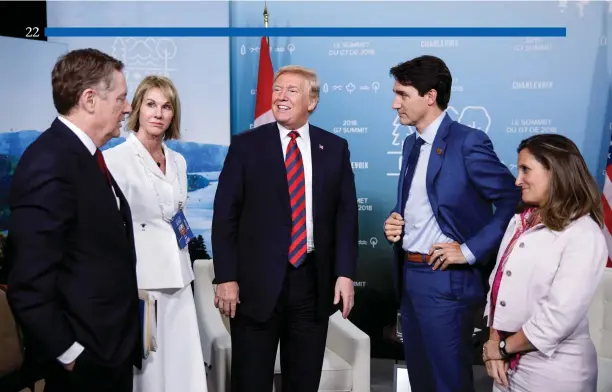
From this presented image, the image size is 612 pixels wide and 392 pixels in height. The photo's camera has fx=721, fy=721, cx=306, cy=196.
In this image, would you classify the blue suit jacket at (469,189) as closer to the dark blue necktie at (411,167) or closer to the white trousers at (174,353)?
the dark blue necktie at (411,167)

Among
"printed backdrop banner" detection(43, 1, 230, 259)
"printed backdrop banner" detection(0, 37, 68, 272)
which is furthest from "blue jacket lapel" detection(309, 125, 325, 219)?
"printed backdrop banner" detection(0, 37, 68, 272)

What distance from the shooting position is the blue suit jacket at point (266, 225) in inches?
108

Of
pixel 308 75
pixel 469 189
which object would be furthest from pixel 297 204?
pixel 469 189

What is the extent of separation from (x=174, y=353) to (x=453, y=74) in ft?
9.87

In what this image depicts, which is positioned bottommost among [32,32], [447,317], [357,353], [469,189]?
[357,353]

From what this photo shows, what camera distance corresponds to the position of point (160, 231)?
2.83 m

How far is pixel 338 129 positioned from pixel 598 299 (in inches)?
83.2

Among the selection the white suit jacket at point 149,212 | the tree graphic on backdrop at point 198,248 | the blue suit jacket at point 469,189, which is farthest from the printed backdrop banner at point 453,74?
the white suit jacket at point 149,212

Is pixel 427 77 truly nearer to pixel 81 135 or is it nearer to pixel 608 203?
pixel 81 135

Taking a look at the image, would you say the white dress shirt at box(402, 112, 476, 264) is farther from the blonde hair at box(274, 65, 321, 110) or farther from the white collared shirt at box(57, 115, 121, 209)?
the white collared shirt at box(57, 115, 121, 209)

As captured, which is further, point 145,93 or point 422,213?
point 145,93

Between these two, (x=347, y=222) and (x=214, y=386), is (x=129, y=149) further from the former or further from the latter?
(x=214, y=386)

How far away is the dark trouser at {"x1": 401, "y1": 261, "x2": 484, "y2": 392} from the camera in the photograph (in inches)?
109

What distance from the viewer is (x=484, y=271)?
2.87 meters
